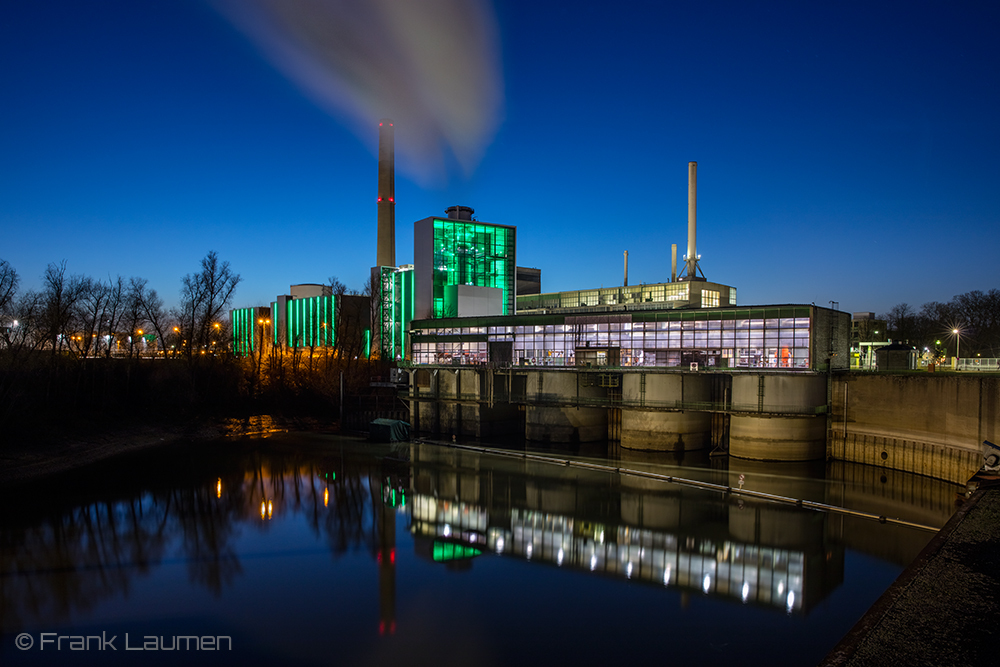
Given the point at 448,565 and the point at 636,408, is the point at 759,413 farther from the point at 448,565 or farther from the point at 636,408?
the point at 448,565

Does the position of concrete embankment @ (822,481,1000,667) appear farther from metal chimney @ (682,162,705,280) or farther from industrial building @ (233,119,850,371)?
metal chimney @ (682,162,705,280)

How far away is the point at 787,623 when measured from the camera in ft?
58.2

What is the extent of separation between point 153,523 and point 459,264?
56.8m

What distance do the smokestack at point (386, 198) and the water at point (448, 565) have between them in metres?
61.5

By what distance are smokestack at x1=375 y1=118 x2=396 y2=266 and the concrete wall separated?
71.0 meters

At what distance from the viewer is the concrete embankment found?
10.6 m

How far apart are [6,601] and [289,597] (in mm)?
8946

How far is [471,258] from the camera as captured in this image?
81.8 metres

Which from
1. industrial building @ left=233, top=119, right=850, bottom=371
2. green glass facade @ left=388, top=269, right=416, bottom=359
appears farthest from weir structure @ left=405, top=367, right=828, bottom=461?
green glass facade @ left=388, top=269, right=416, bottom=359

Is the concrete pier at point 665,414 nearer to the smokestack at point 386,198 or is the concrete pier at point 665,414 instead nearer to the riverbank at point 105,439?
the riverbank at point 105,439

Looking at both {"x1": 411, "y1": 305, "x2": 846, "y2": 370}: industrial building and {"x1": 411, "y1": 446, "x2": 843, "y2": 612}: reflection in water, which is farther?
{"x1": 411, "y1": 305, "x2": 846, "y2": 370}: industrial building

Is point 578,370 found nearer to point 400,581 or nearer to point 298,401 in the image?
point 400,581

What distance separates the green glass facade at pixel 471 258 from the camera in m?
78.5

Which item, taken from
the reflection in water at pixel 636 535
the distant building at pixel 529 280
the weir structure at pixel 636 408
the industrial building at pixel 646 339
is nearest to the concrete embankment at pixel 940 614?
the reflection in water at pixel 636 535
